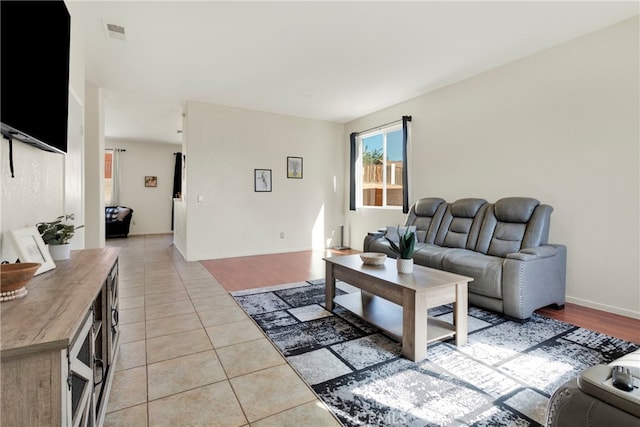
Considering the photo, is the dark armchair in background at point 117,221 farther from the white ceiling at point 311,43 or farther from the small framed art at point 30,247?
the small framed art at point 30,247

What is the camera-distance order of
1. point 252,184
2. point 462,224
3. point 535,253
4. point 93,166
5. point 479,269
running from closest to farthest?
point 535,253
point 479,269
point 462,224
point 93,166
point 252,184

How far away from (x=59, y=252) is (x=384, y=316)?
221 cm

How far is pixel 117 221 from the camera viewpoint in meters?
7.80

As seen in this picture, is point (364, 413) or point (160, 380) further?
point (160, 380)

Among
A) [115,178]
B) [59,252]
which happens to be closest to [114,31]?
[59,252]

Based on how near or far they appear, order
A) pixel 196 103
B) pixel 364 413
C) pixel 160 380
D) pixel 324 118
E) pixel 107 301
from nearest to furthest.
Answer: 1. pixel 364 413
2. pixel 107 301
3. pixel 160 380
4. pixel 196 103
5. pixel 324 118

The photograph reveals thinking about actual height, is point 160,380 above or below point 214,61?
below

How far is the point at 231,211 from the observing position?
5641mm

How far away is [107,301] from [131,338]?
886 mm

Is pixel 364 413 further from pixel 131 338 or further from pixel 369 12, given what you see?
pixel 369 12

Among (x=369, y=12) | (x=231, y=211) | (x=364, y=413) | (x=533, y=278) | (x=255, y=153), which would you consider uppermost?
(x=369, y=12)

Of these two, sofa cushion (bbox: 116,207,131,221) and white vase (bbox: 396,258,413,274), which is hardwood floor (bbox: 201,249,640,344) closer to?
white vase (bbox: 396,258,413,274)

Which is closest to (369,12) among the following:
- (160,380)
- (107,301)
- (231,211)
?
(107,301)

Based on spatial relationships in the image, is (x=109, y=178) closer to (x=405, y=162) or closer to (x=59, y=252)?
(x=405, y=162)
